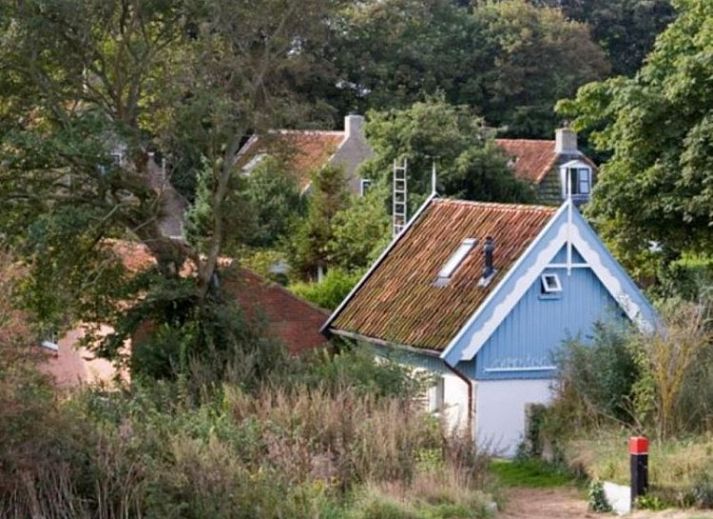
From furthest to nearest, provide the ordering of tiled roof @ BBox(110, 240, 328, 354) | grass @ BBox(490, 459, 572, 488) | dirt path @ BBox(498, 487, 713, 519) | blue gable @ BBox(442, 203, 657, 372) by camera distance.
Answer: tiled roof @ BBox(110, 240, 328, 354)
blue gable @ BBox(442, 203, 657, 372)
grass @ BBox(490, 459, 572, 488)
dirt path @ BBox(498, 487, 713, 519)

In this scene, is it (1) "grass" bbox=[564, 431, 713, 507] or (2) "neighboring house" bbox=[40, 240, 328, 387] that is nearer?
(1) "grass" bbox=[564, 431, 713, 507]

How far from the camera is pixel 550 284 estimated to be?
28.6 metres

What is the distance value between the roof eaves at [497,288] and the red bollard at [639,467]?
265 inches

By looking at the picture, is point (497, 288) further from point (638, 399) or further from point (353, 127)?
point (353, 127)

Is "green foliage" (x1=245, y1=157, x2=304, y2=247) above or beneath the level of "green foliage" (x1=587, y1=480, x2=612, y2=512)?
above

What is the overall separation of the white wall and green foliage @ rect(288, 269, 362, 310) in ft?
31.2

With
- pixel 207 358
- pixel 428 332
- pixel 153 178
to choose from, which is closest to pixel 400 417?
pixel 207 358

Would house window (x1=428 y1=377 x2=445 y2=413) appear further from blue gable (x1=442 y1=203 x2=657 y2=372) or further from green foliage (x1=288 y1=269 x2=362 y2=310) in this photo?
green foliage (x1=288 y1=269 x2=362 y2=310)

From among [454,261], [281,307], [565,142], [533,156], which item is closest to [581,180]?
[565,142]

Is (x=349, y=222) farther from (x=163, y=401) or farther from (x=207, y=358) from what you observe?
(x=163, y=401)

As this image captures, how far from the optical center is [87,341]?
90.2 feet

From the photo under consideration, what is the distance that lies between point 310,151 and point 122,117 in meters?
24.0

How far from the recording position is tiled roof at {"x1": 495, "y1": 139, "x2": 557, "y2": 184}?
57312mm

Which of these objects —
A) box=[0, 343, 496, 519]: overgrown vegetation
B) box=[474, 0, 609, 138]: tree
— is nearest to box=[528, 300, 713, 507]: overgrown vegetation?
box=[0, 343, 496, 519]: overgrown vegetation
